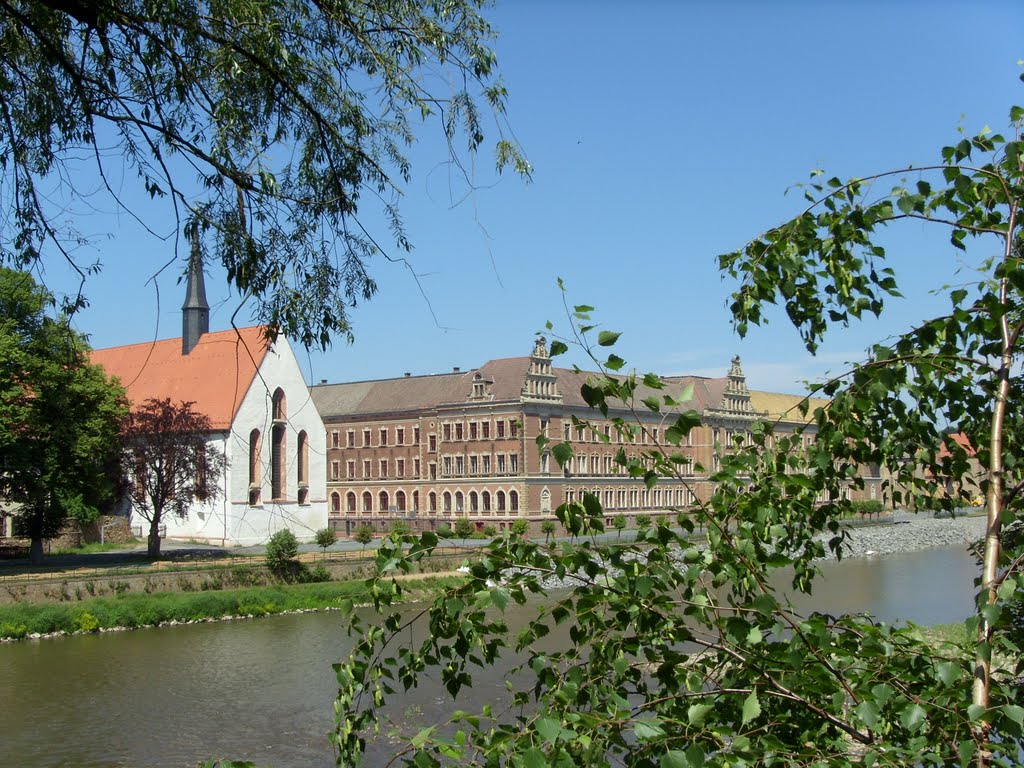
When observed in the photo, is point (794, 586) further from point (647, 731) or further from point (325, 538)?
point (325, 538)

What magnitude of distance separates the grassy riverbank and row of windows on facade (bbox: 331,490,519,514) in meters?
20.8

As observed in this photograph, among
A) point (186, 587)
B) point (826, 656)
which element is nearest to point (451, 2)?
point (826, 656)

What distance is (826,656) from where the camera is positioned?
3.53 meters

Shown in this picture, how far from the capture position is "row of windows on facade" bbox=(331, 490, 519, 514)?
53.6 meters

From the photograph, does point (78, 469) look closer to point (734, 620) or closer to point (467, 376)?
point (467, 376)

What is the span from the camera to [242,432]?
44.6 metres

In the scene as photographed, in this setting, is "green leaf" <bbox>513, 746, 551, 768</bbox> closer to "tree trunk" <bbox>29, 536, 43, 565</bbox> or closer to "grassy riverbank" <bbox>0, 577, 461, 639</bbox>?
"grassy riverbank" <bbox>0, 577, 461, 639</bbox>

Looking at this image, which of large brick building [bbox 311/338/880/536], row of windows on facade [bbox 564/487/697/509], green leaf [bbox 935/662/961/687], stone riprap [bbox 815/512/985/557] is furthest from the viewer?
row of windows on facade [bbox 564/487/697/509]

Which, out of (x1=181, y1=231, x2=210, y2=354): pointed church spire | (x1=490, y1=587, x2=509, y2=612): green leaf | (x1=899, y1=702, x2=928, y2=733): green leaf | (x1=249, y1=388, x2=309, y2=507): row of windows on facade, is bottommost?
(x1=899, y1=702, x2=928, y2=733): green leaf

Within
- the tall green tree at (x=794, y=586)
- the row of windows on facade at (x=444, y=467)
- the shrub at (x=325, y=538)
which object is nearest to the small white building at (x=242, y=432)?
the shrub at (x=325, y=538)

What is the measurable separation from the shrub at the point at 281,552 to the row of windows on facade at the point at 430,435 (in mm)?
18403

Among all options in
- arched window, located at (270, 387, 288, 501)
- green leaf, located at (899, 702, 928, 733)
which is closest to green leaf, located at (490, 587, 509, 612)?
green leaf, located at (899, 702, 928, 733)

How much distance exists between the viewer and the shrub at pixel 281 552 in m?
32.7

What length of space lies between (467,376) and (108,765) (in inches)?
1662
